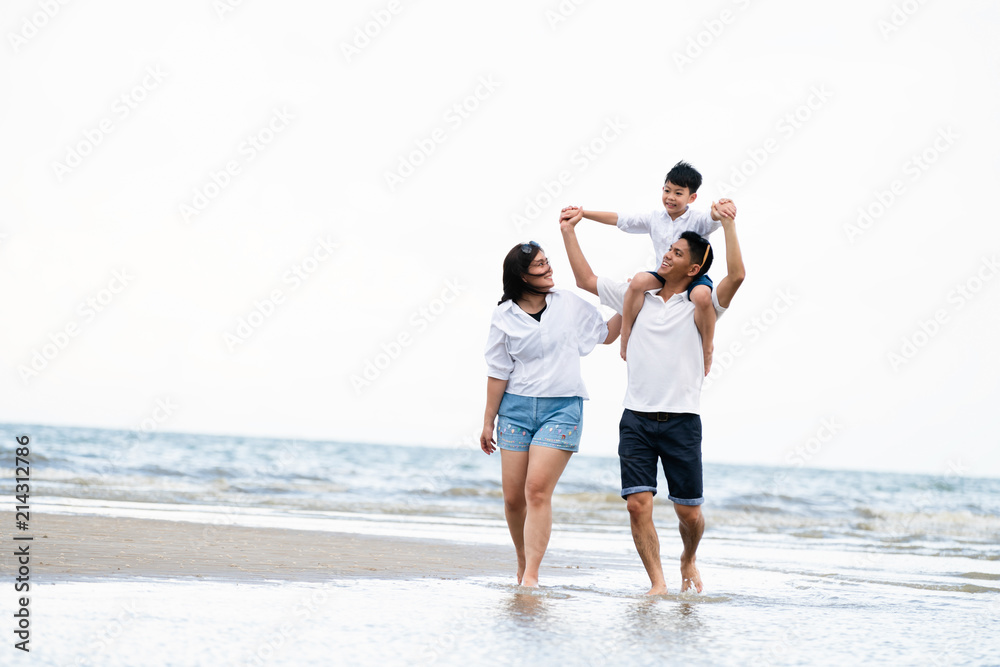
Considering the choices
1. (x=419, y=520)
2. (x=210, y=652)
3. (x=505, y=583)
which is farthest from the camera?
(x=419, y=520)

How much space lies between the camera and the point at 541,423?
14.2 ft

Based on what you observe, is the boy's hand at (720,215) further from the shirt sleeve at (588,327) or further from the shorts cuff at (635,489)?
the shorts cuff at (635,489)

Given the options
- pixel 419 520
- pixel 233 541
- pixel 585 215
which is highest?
pixel 585 215

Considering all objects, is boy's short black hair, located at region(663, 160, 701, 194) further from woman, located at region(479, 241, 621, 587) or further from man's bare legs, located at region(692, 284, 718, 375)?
woman, located at region(479, 241, 621, 587)

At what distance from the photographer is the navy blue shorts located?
4.25m

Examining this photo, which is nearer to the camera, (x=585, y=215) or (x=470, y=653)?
(x=470, y=653)

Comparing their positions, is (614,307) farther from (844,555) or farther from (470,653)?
(844,555)

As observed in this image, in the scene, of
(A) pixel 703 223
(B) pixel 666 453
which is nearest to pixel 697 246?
(A) pixel 703 223

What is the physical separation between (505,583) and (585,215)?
1.86 metres

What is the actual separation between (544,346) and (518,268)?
39 cm

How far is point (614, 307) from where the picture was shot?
14.8 feet

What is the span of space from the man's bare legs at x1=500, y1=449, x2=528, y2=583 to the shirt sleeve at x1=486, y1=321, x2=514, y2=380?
0.37 meters

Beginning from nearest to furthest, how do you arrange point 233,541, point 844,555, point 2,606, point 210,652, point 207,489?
point 210,652 → point 2,606 → point 233,541 → point 844,555 → point 207,489

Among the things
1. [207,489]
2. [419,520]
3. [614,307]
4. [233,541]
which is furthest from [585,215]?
[207,489]
